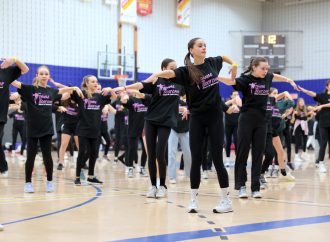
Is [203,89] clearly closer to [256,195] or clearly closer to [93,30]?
[256,195]

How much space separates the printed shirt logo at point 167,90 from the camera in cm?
696

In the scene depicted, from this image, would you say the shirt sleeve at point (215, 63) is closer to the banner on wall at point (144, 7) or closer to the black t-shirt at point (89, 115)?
the black t-shirt at point (89, 115)

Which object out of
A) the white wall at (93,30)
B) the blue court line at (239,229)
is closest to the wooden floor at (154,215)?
the blue court line at (239,229)

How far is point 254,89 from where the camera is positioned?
6.59 metres

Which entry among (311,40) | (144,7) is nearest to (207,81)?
(144,7)

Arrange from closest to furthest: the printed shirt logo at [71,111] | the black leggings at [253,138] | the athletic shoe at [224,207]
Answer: the athletic shoe at [224,207] → the black leggings at [253,138] → the printed shirt logo at [71,111]

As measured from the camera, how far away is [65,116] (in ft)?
36.0

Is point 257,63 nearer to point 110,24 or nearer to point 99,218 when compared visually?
point 99,218

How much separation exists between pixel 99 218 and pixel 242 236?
1516mm

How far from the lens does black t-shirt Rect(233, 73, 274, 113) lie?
6.57m

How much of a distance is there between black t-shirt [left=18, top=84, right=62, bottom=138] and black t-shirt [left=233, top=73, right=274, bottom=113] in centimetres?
264

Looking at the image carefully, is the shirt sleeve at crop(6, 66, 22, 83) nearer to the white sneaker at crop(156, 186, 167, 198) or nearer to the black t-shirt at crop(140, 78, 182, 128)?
the black t-shirt at crop(140, 78, 182, 128)

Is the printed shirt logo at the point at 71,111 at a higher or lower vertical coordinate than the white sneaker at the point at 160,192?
higher

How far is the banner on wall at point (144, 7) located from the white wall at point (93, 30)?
0.32 meters
